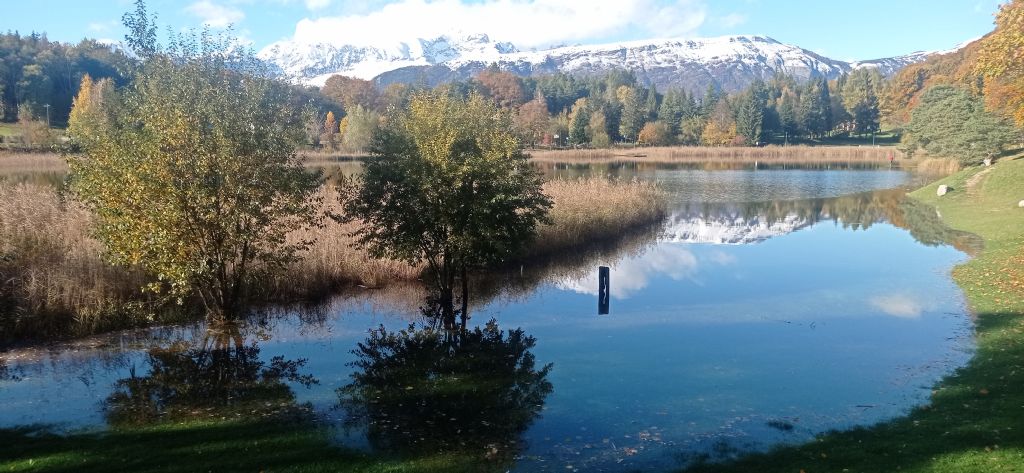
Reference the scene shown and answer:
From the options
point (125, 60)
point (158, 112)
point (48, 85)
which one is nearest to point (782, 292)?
point (158, 112)

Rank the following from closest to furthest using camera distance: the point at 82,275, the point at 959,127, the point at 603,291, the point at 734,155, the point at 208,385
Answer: the point at 208,385, the point at 82,275, the point at 603,291, the point at 959,127, the point at 734,155

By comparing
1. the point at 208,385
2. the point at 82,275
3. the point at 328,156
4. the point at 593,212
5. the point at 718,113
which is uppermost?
the point at 718,113

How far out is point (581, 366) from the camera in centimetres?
1486

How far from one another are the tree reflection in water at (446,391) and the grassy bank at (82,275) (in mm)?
5354

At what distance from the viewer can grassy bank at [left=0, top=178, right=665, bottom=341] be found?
648 inches

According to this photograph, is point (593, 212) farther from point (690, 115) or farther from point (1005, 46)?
point (690, 115)

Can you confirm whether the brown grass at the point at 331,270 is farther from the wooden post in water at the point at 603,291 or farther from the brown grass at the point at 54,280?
the wooden post in water at the point at 603,291

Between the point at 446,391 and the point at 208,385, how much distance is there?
→ 4.81m

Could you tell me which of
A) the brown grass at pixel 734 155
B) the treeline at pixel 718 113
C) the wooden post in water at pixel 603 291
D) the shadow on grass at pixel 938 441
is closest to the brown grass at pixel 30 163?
the treeline at pixel 718 113

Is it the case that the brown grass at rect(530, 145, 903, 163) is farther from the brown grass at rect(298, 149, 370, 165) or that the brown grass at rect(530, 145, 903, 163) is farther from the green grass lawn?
the green grass lawn

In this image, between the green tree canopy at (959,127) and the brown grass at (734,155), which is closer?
the green tree canopy at (959,127)

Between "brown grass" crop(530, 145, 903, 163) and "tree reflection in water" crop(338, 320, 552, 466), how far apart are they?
282 ft

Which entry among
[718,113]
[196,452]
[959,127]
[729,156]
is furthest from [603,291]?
[718,113]

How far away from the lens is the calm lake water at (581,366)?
11148 mm
